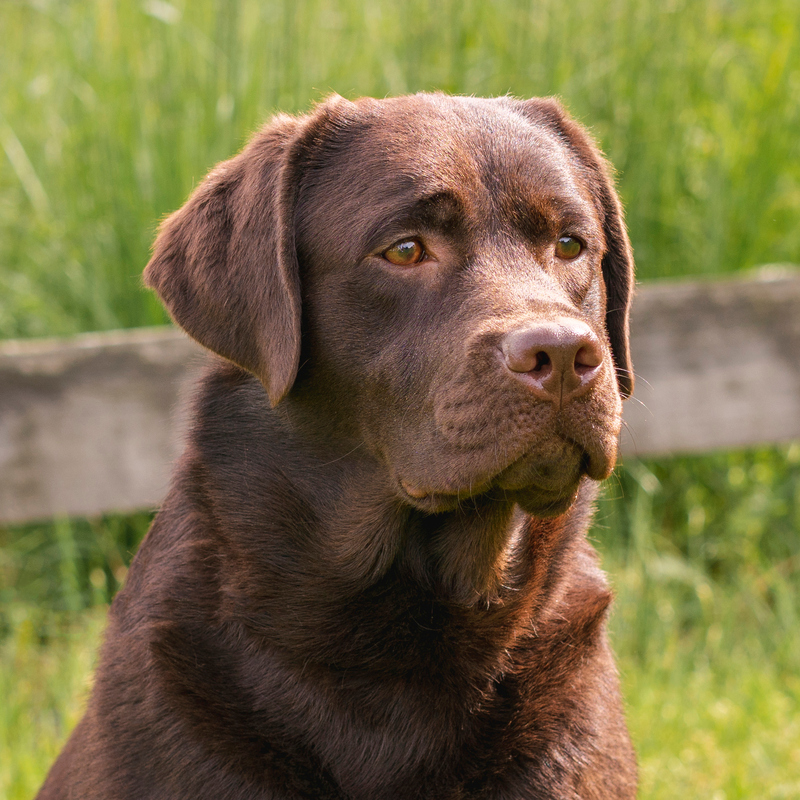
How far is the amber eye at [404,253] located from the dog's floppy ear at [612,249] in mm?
731

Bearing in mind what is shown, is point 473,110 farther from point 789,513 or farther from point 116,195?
point 789,513

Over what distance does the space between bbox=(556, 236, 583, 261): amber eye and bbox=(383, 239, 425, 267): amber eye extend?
41 cm

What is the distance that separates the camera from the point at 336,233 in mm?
2697

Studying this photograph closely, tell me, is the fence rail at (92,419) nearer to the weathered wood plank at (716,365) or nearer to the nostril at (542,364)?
the weathered wood plank at (716,365)

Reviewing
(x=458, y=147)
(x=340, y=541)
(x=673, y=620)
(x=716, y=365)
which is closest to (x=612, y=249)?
(x=458, y=147)

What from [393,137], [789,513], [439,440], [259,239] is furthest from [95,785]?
[789,513]

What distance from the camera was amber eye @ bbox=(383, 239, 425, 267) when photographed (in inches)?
103

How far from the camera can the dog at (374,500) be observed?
98.0 inches

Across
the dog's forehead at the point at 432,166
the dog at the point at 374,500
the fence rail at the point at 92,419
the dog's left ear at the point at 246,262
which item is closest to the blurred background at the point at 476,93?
the fence rail at the point at 92,419

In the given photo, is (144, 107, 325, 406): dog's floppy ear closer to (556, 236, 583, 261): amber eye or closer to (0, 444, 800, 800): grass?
(556, 236, 583, 261): amber eye

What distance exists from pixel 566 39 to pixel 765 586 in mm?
2844

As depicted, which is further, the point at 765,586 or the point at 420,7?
the point at 420,7

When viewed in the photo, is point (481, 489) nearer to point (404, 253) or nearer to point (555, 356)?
point (555, 356)

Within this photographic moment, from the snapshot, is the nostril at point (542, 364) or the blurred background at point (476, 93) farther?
the blurred background at point (476, 93)
